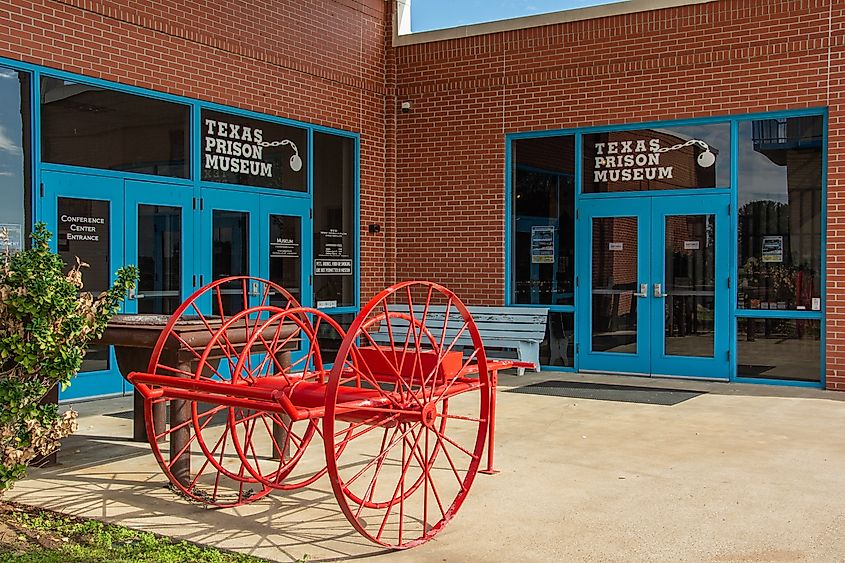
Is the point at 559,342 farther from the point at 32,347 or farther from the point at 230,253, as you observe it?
the point at 32,347

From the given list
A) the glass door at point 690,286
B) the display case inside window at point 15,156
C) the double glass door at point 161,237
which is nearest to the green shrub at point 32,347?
the double glass door at point 161,237

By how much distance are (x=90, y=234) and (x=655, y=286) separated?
21.2 feet

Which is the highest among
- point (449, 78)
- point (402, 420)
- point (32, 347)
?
point (449, 78)

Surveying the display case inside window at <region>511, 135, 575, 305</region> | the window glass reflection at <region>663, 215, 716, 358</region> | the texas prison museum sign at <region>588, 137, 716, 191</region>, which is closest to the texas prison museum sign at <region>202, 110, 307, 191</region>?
the display case inside window at <region>511, 135, 575, 305</region>

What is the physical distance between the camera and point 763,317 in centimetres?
1033

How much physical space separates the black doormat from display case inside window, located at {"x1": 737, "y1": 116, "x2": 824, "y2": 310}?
1582mm

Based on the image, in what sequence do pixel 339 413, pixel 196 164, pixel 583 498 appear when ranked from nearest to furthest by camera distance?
pixel 339 413 → pixel 583 498 → pixel 196 164

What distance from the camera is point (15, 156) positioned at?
26.4ft

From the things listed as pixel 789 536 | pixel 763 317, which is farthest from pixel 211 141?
pixel 789 536

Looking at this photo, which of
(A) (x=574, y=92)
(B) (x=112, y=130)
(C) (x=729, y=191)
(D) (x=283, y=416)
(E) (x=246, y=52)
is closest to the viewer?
(D) (x=283, y=416)

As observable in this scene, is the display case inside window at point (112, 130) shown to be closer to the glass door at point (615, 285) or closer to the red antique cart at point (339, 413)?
the red antique cart at point (339, 413)

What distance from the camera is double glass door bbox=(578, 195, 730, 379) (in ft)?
34.9

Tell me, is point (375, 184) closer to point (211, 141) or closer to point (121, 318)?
point (211, 141)

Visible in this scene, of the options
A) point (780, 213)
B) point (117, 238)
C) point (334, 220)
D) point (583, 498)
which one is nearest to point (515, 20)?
point (334, 220)
